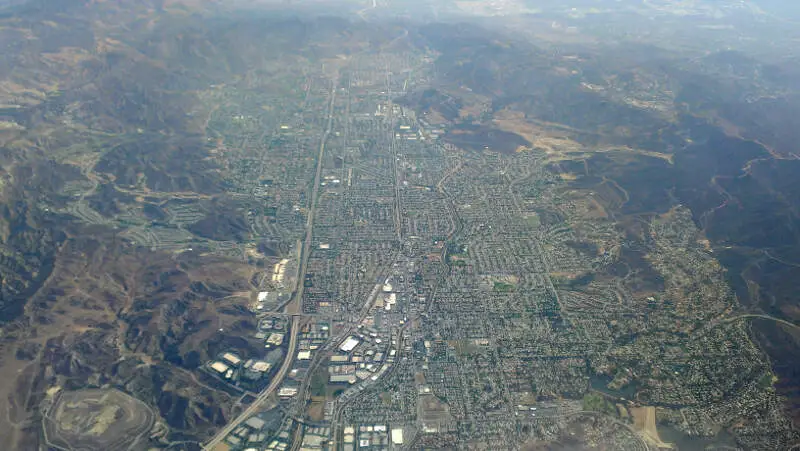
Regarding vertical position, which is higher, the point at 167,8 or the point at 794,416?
the point at 167,8

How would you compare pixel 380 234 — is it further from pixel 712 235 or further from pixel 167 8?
pixel 167 8

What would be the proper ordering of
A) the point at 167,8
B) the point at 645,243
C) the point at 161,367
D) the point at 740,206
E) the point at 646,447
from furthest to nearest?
the point at 167,8 < the point at 740,206 < the point at 645,243 < the point at 161,367 < the point at 646,447

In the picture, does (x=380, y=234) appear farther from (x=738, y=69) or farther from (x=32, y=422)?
(x=738, y=69)

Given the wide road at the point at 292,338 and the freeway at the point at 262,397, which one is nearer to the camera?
the freeway at the point at 262,397

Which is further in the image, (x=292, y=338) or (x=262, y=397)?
(x=292, y=338)

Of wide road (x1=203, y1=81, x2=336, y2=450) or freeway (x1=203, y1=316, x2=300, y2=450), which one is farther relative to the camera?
wide road (x1=203, y1=81, x2=336, y2=450)

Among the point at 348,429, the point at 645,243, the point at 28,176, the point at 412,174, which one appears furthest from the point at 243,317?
the point at 645,243

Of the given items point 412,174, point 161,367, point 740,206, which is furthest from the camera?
point 412,174

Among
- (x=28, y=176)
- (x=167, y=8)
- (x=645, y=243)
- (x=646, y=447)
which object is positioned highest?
(x=167, y=8)

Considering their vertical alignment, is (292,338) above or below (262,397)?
above

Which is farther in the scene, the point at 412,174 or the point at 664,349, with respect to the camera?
the point at 412,174
